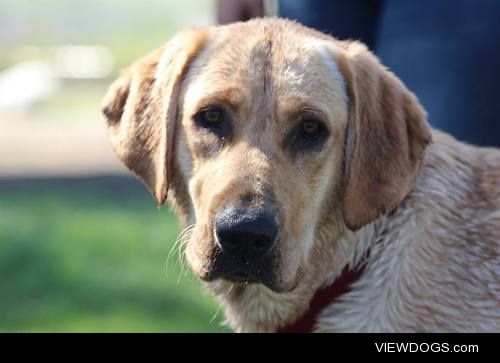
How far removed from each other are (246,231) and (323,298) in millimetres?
627

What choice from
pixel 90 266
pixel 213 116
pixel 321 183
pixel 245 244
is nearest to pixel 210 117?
pixel 213 116

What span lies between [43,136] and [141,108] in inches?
364

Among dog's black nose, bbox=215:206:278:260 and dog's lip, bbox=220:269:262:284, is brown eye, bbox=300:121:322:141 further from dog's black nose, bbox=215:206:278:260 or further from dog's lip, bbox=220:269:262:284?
dog's lip, bbox=220:269:262:284

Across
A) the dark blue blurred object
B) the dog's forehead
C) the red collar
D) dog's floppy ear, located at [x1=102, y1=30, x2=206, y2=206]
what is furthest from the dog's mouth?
the dark blue blurred object

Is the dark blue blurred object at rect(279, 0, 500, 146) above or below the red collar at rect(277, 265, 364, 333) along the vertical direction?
above

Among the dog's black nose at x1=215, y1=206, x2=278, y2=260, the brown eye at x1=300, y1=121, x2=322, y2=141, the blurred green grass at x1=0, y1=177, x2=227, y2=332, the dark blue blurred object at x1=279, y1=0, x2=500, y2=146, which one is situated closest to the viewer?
the dog's black nose at x1=215, y1=206, x2=278, y2=260

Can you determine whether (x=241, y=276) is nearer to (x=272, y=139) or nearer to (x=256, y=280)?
(x=256, y=280)

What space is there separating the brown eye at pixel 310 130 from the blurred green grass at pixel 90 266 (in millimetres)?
1807

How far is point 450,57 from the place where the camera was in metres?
4.55

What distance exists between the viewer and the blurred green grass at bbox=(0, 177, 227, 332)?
22.1ft
